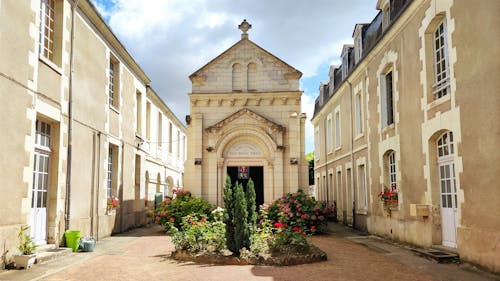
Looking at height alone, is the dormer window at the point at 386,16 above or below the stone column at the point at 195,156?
above

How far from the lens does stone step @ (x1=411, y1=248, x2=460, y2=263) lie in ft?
28.5

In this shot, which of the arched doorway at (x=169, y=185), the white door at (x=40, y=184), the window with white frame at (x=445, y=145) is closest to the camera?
the white door at (x=40, y=184)

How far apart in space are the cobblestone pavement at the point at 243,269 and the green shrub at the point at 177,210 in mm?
4001

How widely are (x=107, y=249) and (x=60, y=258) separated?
1754 mm

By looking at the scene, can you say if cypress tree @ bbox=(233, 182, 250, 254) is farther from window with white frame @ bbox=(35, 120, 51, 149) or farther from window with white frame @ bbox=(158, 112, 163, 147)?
window with white frame @ bbox=(158, 112, 163, 147)

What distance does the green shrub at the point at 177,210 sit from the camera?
15.0m

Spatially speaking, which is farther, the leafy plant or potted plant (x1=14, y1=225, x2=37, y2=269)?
the leafy plant

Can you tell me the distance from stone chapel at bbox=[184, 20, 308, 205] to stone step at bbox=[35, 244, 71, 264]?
815 centimetres

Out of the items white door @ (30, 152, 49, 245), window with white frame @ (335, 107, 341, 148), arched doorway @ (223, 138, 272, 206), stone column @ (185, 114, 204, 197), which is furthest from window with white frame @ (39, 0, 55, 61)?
window with white frame @ (335, 107, 341, 148)

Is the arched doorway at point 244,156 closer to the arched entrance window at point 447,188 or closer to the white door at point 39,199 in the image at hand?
the arched entrance window at point 447,188

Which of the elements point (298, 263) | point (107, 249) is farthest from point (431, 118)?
point (107, 249)

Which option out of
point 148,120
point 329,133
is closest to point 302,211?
point 148,120

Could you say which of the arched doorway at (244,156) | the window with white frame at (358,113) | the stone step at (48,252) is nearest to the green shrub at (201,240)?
the stone step at (48,252)

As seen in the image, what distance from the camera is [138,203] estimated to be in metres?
17.5
